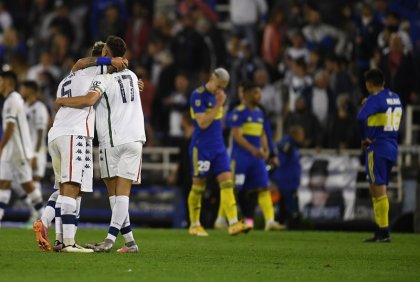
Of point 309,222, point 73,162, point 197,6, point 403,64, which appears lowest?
point 309,222

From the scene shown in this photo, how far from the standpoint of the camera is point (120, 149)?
1338cm

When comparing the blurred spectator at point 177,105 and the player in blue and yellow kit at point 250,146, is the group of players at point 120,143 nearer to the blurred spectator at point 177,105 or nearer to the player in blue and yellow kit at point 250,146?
the player in blue and yellow kit at point 250,146

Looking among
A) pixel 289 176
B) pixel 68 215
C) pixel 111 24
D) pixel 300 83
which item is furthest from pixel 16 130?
pixel 111 24

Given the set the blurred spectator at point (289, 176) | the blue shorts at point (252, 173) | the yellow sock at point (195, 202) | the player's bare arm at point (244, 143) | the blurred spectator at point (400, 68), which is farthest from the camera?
the blurred spectator at point (400, 68)

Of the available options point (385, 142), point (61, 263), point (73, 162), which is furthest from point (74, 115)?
point (385, 142)

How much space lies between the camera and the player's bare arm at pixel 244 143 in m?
20.7

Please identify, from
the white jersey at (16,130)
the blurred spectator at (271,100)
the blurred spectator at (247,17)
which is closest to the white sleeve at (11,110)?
the white jersey at (16,130)

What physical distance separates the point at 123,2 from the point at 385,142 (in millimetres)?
13424

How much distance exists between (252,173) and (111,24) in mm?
8807

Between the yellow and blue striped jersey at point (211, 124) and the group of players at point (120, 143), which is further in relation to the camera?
the yellow and blue striped jersey at point (211, 124)

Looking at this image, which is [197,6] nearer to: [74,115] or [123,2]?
[123,2]

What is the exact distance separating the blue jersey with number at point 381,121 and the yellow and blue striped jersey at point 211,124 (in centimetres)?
261

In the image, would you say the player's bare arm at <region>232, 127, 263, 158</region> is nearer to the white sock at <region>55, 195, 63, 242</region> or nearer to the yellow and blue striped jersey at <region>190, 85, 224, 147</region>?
the yellow and blue striped jersey at <region>190, 85, 224, 147</region>

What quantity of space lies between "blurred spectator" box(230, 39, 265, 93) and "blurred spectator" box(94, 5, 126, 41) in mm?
3669
